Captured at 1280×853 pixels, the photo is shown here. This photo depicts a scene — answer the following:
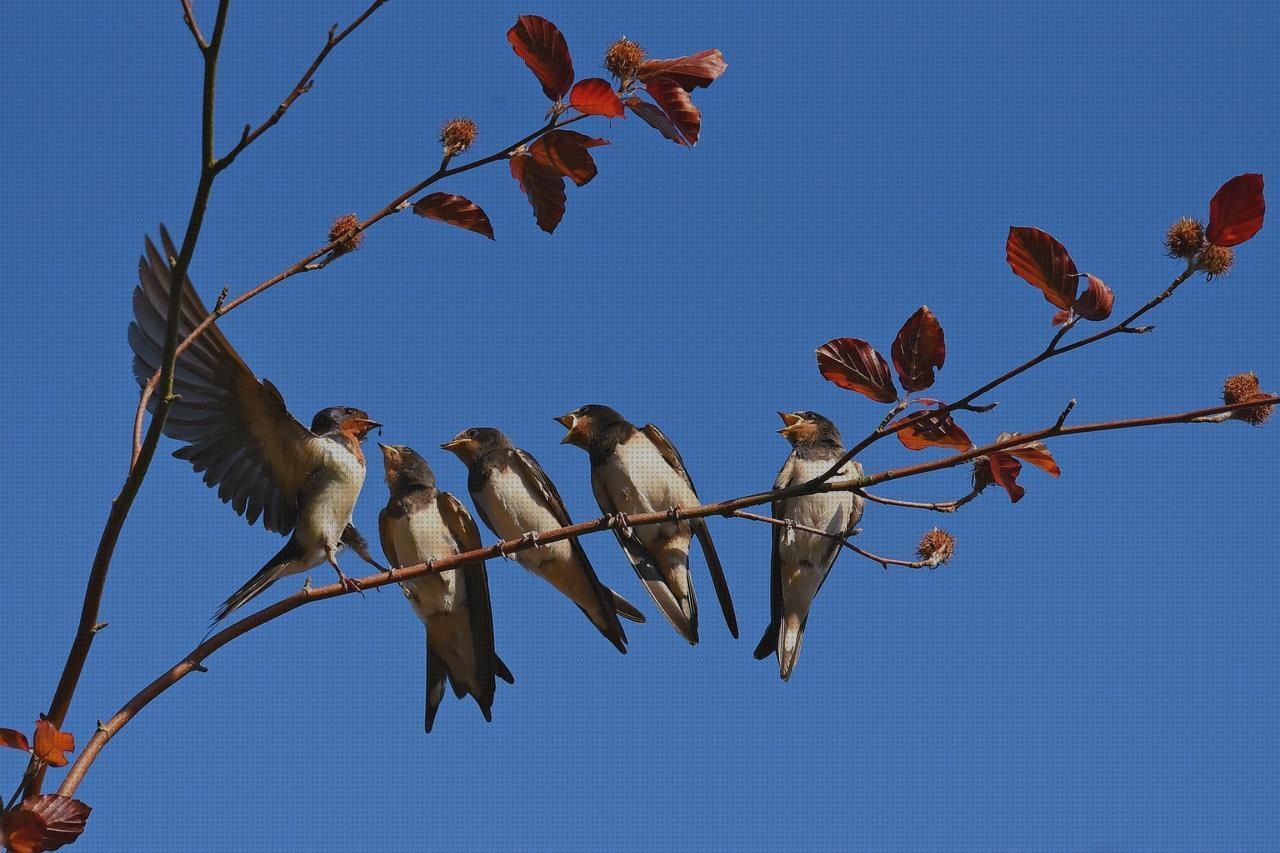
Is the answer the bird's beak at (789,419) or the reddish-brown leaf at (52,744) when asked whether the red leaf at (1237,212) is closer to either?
the reddish-brown leaf at (52,744)

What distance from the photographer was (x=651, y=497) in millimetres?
5410

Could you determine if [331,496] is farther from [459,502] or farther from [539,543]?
[539,543]

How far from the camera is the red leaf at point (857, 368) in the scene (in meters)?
2.56

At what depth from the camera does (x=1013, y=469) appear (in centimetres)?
266

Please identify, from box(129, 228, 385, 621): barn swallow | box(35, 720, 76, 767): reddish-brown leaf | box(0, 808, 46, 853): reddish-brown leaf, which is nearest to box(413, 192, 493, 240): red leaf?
box(35, 720, 76, 767): reddish-brown leaf

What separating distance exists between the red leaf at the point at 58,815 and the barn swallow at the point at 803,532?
10.7ft

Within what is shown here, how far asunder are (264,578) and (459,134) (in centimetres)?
192

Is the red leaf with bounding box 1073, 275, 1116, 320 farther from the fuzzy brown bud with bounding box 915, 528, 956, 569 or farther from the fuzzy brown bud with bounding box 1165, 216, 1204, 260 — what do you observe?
the fuzzy brown bud with bounding box 915, 528, 956, 569

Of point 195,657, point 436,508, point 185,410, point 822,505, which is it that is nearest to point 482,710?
point 436,508

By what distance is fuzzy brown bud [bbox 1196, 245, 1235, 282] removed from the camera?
7.27 ft

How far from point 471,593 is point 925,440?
97.2 inches

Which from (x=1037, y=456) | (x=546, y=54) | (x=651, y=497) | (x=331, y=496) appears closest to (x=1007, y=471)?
(x=1037, y=456)

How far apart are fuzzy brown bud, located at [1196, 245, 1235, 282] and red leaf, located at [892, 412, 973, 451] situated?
553 millimetres

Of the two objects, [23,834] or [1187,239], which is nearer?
[23,834]
